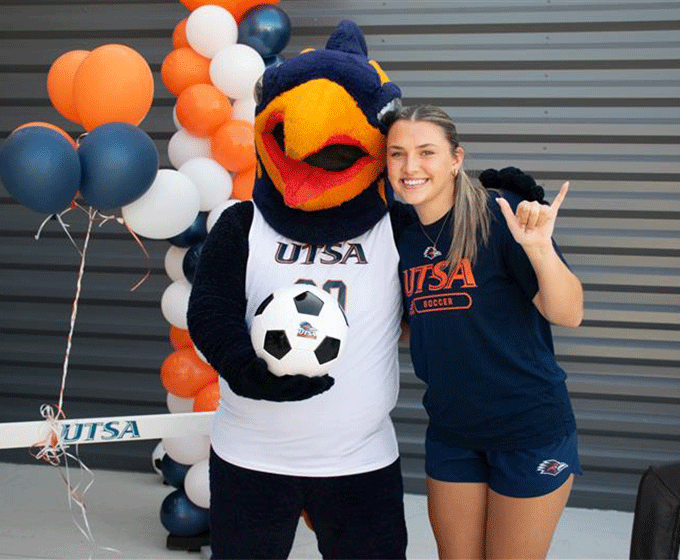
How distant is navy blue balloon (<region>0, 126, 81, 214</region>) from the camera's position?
10.3ft

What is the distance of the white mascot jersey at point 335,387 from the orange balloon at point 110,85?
914 mm

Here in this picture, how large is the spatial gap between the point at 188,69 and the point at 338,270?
168 cm

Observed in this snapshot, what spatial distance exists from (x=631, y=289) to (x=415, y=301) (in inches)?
103

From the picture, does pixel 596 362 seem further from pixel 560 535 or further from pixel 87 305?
pixel 87 305

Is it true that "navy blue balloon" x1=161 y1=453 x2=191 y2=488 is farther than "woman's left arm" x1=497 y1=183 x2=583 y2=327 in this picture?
Yes

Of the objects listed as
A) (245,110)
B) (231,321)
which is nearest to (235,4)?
(245,110)

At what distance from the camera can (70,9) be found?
516 cm

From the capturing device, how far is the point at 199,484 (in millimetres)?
4031

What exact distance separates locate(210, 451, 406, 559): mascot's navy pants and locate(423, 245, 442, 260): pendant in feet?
2.11

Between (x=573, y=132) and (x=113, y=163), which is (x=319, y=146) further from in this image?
(x=573, y=132)

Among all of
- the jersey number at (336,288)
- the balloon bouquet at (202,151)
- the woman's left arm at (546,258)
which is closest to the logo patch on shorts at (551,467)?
the woman's left arm at (546,258)

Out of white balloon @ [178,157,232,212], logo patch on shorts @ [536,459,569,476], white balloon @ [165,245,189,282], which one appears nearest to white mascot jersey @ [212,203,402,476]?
logo patch on shorts @ [536,459,569,476]

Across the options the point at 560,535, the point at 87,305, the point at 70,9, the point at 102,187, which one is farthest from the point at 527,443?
the point at 70,9

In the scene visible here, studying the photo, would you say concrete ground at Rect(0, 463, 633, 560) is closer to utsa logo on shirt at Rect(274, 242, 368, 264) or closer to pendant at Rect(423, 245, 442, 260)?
utsa logo on shirt at Rect(274, 242, 368, 264)
